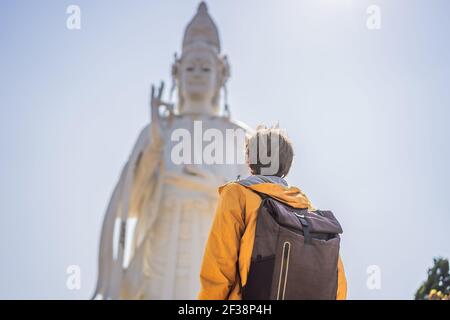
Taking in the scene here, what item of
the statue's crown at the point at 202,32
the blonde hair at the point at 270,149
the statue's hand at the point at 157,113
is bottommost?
the blonde hair at the point at 270,149

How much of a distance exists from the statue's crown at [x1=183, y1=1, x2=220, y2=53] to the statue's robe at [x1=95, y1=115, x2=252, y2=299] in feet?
6.12

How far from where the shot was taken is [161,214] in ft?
30.4

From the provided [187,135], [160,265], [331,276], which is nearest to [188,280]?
[160,265]

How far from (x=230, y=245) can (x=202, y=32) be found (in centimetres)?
899

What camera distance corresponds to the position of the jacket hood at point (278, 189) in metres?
2.13

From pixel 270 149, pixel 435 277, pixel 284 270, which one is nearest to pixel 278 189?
pixel 270 149

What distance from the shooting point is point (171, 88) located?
384 inches

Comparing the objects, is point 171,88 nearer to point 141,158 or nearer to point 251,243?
point 141,158

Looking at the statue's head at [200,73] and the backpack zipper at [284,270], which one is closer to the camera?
the backpack zipper at [284,270]

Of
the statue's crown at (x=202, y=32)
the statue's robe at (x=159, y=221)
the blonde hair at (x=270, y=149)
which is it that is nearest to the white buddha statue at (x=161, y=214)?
the statue's robe at (x=159, y=221)

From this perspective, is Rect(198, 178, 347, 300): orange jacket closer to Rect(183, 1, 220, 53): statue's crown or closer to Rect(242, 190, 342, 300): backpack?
Rect(242, 190, 342, 300): backpack

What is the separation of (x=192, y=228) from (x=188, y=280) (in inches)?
27.3

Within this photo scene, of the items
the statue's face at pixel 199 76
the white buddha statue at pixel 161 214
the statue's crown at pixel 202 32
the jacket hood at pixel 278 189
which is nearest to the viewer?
the jacket hood at pixel 278 189

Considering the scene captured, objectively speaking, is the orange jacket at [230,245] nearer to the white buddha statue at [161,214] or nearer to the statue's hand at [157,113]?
the statue's hand at [157,113]
